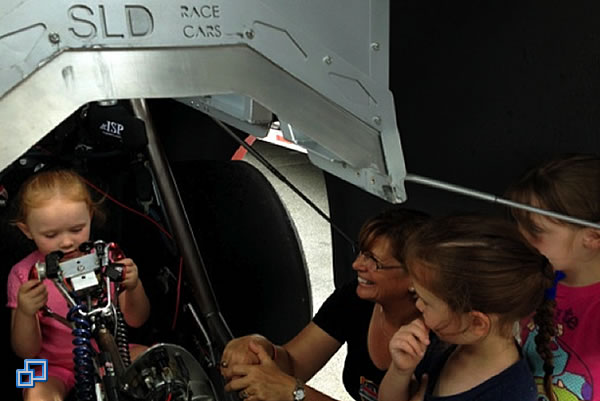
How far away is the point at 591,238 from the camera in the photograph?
3.33 ft

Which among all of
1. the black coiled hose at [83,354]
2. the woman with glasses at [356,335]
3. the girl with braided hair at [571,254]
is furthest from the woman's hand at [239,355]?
the girl with braided hair at [571,254]

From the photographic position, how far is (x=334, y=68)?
0.84m

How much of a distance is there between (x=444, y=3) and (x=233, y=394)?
836 mm

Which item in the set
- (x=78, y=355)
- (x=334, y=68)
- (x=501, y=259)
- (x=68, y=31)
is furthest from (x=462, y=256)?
(x=78, y=355)

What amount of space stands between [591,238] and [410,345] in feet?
1.06

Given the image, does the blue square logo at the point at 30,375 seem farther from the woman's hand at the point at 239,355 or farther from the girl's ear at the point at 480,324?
the girl's ear at the point at 480,324

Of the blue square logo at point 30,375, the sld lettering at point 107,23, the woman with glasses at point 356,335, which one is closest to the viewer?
the sld lettering at point 107,23

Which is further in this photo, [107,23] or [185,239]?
[185,239]

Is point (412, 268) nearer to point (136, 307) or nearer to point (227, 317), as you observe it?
point (136, 307)

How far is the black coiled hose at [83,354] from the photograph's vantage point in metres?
1.10

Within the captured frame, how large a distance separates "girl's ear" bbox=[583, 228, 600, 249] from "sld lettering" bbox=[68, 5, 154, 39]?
0.63 meters

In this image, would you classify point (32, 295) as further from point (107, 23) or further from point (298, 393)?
point (107, 23)

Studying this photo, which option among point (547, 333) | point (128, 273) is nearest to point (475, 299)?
point (547, 333)

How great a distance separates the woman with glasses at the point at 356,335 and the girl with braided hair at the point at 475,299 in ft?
0.66
